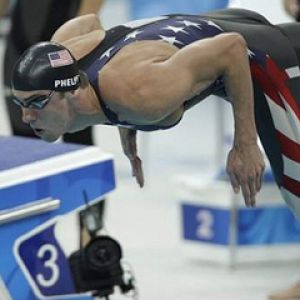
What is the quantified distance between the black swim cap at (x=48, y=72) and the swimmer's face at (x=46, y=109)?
0.04 ft

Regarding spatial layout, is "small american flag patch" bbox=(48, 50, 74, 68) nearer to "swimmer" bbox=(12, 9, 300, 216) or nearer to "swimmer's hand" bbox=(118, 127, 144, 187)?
"swimmer" bbox=(12, 9, 300, 216)

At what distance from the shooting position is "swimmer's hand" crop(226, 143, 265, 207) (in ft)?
7.57

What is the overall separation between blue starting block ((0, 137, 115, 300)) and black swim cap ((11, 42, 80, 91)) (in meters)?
0.48

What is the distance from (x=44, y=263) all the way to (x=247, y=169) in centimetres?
70

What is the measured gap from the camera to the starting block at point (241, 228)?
12.2ft

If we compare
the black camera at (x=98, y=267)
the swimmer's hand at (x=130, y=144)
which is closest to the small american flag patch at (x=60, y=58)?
the swimmer's hand at (x=130, y=144)

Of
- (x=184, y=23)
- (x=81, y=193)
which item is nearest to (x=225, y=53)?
(x=184, y=23)

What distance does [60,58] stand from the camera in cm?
227

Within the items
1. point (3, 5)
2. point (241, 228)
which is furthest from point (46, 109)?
point (241, 228)

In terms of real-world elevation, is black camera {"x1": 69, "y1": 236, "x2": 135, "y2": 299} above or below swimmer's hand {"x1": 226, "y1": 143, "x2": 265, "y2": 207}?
below

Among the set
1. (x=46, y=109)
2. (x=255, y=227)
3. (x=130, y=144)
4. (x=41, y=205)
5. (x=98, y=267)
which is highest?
(x=46, y=109)

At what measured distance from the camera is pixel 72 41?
2408 millimetres

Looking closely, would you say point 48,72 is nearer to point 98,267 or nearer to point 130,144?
point 130,144

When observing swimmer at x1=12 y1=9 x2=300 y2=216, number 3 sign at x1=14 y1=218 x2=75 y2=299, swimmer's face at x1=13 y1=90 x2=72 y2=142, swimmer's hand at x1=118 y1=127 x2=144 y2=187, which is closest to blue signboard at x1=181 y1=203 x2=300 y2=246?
number 3 sign at x1=14 y1=218 x2=75 y2=299
